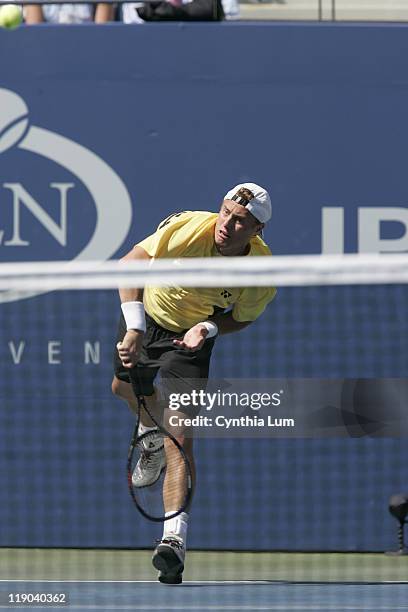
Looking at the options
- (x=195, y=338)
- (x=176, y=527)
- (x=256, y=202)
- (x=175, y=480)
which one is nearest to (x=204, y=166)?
(x=256, y=202)

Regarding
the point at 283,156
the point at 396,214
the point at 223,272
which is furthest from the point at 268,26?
the point at 223,272

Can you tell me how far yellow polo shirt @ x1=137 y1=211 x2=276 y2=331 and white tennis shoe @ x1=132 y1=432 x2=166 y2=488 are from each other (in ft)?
1.64

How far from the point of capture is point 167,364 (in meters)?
5.75

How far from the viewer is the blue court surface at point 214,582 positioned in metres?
5.28

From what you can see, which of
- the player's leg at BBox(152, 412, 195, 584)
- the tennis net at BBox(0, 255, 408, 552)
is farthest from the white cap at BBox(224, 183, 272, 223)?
the tennis net at BBox(0, 255, 408, 552)

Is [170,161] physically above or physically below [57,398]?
above

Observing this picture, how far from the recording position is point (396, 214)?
6.86m

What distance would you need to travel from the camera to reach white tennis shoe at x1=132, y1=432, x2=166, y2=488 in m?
5.82

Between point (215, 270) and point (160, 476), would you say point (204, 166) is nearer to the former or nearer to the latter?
point (160, 476)

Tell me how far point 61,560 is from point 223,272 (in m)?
2.24

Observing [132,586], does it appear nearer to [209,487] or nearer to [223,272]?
[209,487]

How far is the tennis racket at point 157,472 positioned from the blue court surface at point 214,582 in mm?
309

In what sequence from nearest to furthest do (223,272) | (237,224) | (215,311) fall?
(223,272) → (237,224) → (215,311)

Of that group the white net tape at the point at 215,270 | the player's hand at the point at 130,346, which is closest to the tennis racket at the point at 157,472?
the player's hand at the point at 130,346
